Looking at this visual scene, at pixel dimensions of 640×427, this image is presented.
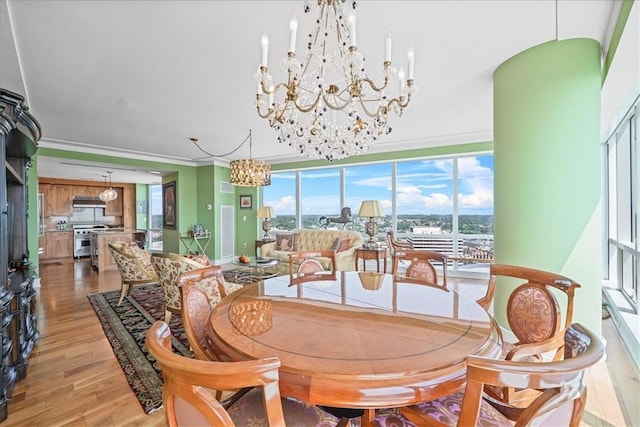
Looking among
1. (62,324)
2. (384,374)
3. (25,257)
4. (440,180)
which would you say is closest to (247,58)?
(384,374)

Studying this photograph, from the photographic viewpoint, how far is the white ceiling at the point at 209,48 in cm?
192

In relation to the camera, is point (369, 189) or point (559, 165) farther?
point (369, 189)

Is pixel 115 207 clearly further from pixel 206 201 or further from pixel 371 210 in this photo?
pixel 371 210

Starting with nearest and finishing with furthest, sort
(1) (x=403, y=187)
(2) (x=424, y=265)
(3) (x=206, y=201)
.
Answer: (2) (x=424, y=265) → (1) (x=403, y=187) → (3) (x=206, y=201)

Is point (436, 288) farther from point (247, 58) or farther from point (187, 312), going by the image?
point (247, 58)

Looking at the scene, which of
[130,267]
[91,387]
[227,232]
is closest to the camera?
[91,387]

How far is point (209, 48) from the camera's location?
237 cm

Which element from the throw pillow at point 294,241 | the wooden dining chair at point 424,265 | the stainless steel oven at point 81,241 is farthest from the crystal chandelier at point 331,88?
the stainless steel oven at point 81,241

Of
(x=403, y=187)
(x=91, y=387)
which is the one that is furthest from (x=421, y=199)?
(x=91, y=387)

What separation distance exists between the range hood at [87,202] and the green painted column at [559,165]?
11245 mm

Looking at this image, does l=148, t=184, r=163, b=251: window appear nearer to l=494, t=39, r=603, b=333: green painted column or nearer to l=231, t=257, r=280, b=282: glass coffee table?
Answer: l=231, t=257, r=280, b=282: glass coffee table

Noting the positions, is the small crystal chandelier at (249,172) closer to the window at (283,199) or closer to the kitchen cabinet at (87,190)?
the window at (283,199)

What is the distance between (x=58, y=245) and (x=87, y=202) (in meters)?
1.73

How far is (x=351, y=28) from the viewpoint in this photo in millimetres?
1607
